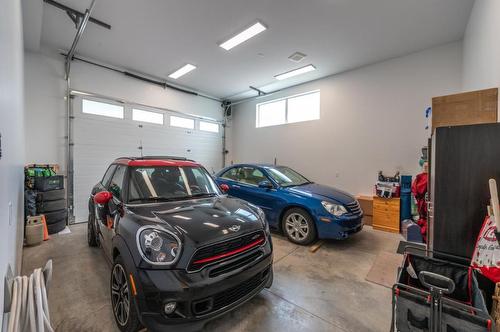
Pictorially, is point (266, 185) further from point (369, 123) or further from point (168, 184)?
point (369, 123)

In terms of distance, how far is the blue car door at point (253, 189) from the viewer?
3.96m

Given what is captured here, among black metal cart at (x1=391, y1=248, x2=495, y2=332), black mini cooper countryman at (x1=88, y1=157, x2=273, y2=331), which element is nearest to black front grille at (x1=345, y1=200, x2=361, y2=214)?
black metal cart at (x1=391, y1=248, x2=495, y2=332)

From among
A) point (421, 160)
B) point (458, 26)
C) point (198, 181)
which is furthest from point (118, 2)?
point (421, 160)

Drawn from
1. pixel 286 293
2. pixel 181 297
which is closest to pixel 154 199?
pixel 181 297

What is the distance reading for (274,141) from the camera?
23.7ft

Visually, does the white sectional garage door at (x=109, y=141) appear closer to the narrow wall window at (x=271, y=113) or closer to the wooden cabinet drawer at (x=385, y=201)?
the narrow wall window at (x=271, y=113)

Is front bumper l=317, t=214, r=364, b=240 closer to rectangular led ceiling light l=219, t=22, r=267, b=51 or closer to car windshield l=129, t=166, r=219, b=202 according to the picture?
car windshield l=129, t=166, r=219, b=202

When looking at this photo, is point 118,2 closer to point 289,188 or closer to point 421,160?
point 289,188

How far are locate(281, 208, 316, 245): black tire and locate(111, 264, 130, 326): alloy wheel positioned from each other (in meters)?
2.66

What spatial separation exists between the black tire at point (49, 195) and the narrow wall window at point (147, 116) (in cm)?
248

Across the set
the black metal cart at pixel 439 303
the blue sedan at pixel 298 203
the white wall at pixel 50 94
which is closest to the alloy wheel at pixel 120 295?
the blue sedan at pixel 298 203

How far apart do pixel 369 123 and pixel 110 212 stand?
5.45 m

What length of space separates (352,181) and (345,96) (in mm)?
2171

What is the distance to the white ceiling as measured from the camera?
332 cm
